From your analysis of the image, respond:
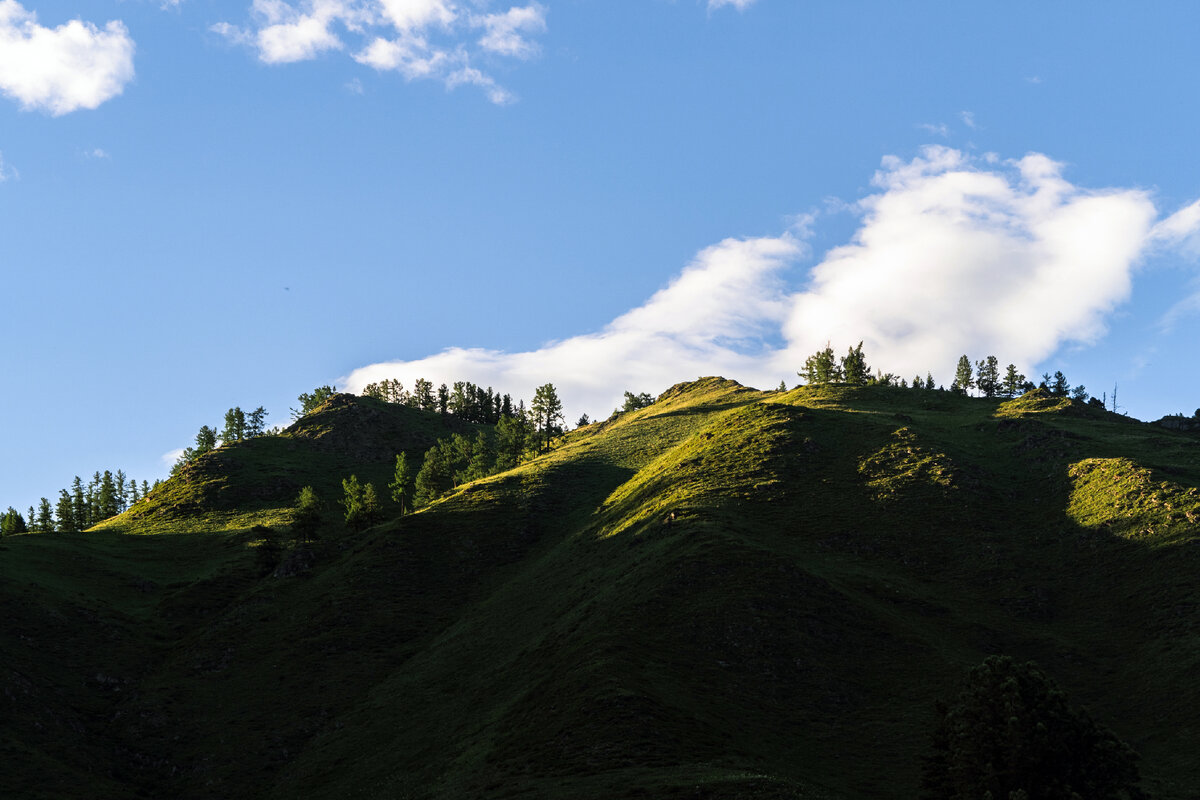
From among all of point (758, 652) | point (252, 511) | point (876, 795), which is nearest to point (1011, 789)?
point (876, 795)

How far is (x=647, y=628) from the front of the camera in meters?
75.1

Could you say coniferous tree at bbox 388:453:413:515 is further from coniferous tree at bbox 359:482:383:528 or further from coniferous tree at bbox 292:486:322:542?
coniferous tree at bbox 292:486:322:542

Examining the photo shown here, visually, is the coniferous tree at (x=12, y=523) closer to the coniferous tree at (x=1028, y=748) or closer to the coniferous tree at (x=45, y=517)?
the coniferous tree at (x=45, y=517)

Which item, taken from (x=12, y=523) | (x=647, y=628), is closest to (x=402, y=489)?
(x=12, y=523)

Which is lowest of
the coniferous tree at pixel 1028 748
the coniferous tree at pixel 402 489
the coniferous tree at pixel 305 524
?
the coniferous tree at pixel 1028 748

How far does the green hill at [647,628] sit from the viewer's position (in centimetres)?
6088

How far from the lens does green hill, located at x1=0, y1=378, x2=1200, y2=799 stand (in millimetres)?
60875

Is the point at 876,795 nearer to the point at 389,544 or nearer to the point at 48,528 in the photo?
the point at 389,544

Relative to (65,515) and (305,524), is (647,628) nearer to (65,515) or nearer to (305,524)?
(305,524)

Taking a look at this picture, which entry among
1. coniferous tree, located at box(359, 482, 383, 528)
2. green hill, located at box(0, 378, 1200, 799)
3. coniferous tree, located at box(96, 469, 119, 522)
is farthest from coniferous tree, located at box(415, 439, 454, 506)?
coniferous tree, located at box(96, 469, 119, 522)

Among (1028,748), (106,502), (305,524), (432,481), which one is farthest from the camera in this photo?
(106,502)

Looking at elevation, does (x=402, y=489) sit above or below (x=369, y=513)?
above

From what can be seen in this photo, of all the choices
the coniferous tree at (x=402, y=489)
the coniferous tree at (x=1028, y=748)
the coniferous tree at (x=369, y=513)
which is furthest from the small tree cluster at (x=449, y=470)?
the coniferous tree at (x=1028, y=748)

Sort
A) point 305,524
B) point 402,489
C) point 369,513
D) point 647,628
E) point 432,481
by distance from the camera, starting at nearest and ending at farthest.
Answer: point 647,628
point 305,524
point 369,513
point 432,481
point 402,489
